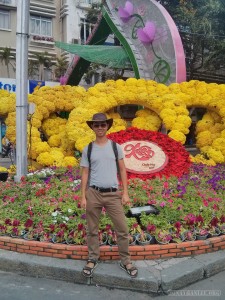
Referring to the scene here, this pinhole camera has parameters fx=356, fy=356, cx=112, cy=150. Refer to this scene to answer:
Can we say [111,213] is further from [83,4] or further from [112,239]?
[83,4]

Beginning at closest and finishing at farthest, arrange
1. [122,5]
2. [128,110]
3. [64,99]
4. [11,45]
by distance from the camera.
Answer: [64,99]
[128,110]
[122,5]
[11,45]

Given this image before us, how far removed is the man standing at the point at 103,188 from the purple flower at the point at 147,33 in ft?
28.7

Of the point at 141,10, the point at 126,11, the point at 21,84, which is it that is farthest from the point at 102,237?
the point at 126,11

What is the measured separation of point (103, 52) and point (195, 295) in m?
11.9

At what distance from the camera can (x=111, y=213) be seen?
3.80 m

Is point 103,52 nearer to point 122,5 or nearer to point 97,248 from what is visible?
point 122,5

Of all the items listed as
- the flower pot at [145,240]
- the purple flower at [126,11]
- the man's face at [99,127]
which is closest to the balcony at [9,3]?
the purple flower at [126,11]

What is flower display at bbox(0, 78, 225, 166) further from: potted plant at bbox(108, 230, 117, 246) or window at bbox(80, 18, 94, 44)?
window at bbox(80, 18, 94, 44)

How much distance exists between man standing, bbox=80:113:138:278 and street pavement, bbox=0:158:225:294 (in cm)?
11

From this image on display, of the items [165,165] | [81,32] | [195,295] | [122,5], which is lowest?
[195,295]

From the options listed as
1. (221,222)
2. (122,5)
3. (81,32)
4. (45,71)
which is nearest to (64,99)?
(122,5)

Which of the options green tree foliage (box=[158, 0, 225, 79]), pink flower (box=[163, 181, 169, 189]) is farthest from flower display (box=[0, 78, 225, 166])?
green tree foliage (box=[158, 0, 225, 79])

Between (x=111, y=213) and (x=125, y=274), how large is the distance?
2.24 feet

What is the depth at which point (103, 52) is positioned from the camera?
46.7 ft
